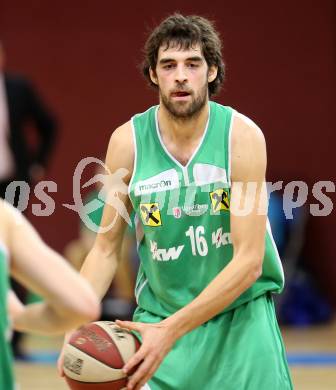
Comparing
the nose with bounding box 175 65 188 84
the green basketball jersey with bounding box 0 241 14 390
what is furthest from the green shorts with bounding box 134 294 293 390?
the green basketball jersey with bounding box 0 241 14 390

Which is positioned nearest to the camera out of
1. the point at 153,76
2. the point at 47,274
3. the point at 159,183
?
the point at 47,274

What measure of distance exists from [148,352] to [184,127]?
1112 mm

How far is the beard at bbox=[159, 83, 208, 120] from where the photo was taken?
14.9 feet

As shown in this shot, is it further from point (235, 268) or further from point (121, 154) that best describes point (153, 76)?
point (235, 268)

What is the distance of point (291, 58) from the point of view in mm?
10859

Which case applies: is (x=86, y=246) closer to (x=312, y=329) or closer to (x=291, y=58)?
(x=312, y=329)

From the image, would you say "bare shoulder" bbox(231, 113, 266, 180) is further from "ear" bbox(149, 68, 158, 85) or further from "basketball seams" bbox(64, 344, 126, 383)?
"basketball seams" bbox(64, 344, 126, 383)

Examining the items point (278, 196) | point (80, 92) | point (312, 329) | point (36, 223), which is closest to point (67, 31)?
point (80, 92)

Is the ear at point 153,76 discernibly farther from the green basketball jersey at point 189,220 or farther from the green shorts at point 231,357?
the green shorts at point 231,357

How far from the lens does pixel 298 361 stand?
8.28 m

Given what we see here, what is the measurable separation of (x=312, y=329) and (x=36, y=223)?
3084mm

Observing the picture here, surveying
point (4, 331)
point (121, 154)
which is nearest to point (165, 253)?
point (121, 154)

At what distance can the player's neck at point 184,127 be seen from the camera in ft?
15.2

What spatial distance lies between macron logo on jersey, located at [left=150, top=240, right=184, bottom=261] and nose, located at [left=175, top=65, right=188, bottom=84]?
725 mm
